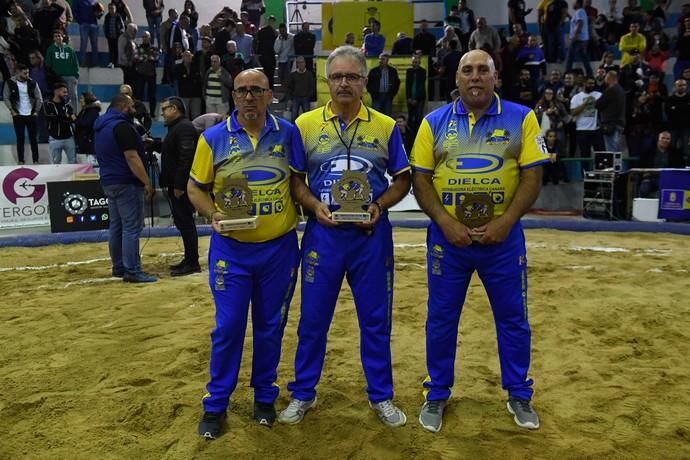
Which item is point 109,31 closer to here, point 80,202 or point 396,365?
point 80,202

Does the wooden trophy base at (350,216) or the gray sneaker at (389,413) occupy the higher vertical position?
the wooden trophy base at (350,216)

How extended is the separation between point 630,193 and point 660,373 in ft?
27.0

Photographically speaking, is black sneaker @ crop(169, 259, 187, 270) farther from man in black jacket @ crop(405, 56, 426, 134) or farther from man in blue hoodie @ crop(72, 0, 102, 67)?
man in blue hoodie @ crop(72, 0, 102, 67)

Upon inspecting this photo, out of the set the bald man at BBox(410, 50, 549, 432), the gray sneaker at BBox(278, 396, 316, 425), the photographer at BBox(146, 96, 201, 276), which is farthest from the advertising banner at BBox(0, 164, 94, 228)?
the bald man at BBox(410, 50, 549, 432)

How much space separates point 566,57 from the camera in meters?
16.2

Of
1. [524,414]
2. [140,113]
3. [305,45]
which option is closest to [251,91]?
[524,414]

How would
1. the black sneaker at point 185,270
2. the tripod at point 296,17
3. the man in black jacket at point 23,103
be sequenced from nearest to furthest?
the black sneaker at point 185,270 → the man in black jacket at point 23,103 → the tripod at point 296,17

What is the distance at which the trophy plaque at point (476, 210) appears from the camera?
11.3ft

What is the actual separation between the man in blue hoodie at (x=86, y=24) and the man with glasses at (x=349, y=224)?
14.2m

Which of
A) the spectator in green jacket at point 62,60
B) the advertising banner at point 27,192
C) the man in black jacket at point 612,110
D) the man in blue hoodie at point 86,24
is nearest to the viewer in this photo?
the advertising banner at point 27,192

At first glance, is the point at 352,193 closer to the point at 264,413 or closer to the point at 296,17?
the point at 264,413

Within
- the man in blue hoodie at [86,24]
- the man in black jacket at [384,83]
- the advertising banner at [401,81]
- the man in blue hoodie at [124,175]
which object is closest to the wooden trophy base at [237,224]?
the man in blue hoodie at [124,175]

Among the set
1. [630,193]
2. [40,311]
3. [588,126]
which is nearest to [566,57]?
[588,126]

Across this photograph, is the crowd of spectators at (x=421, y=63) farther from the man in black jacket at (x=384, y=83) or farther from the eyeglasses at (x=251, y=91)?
the eyeglasses at (x=251, y=91)
